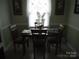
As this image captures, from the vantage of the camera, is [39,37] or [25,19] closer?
[39,37]

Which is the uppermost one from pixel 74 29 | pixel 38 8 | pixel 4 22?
pixel 38 8

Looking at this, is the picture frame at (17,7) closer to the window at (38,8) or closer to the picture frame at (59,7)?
the window at (38,8)

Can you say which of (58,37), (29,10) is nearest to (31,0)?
(29,10)

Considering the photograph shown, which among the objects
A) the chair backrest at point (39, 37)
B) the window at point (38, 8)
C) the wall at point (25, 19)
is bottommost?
the chair backrest at point (39, 37)

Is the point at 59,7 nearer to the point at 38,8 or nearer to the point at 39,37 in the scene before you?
the point at 38,8

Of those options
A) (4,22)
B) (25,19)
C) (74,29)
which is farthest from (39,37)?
(25,19)

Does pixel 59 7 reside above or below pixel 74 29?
above

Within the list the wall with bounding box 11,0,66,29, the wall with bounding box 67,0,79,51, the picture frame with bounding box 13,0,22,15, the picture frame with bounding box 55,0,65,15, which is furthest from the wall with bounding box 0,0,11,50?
the wall with bounding box 67,0,79,51

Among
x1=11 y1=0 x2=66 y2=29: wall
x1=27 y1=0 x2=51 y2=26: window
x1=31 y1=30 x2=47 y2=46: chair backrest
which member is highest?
x1=27 y1=0 x2=51 y2=26: window

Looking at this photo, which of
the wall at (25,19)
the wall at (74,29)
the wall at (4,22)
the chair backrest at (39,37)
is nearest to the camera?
the chair backrest at (39,37)

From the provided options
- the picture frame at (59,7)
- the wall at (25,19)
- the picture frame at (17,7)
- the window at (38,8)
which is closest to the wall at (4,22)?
the picture frame at (17,7)

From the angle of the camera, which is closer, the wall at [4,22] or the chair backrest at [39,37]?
the chair backrest at [39,37]

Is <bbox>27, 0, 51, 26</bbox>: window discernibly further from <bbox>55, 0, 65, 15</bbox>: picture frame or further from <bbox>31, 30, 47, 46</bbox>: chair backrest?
<bbox>31, 30, 47, 46</bbox>: chair backrest

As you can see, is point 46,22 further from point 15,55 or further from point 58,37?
point 15,55
